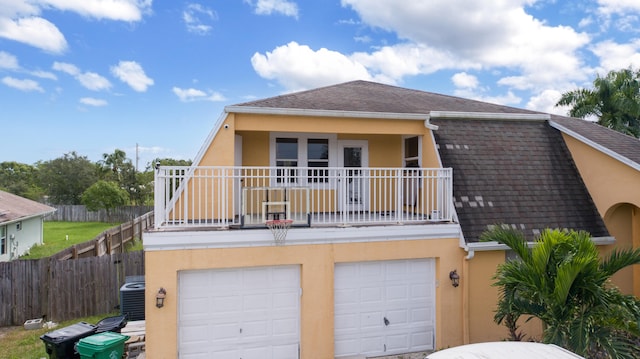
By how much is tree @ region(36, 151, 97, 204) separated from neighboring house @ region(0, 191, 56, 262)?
20.9 meters

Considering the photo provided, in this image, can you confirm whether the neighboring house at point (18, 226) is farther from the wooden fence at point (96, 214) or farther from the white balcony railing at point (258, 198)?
the white balcony railing at point (258, 198)

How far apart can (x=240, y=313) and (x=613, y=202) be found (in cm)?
889

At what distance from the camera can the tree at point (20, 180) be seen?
1591 inches

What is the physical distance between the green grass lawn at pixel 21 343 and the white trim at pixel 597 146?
44.5 feet

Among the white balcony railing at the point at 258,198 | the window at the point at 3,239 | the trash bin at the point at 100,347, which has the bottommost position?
the trash bin at the point at 100,347

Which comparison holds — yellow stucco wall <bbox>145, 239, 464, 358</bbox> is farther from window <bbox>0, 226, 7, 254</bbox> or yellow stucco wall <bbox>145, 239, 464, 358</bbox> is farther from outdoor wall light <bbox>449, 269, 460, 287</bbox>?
window <bbox>0, 226, 7, 254</bbox>

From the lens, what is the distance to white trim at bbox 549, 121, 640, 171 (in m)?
7.59

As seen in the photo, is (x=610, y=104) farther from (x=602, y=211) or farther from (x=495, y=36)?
(x=602, y=211)

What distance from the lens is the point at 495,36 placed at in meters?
13.2

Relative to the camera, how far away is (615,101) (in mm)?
21234

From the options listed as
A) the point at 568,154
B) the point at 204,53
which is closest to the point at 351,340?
the point at 568,154

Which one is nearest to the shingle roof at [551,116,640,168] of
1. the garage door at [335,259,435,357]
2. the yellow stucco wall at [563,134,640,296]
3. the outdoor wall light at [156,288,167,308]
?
the yellow stucco wall at [563,134,640,296]

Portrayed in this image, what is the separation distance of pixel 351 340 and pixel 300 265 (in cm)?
200

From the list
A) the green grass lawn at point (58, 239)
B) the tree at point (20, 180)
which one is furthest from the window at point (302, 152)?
the tree at point (20, 180)
